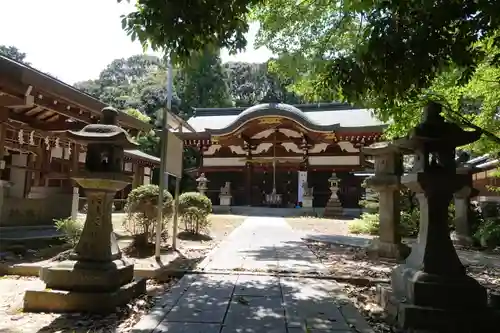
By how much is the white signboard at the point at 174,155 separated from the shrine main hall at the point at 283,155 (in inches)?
537

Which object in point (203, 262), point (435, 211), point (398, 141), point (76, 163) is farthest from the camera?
point (76, 163)

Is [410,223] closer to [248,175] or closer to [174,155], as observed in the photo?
[174,155]

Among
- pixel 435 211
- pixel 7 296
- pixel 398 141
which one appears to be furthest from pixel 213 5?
pixel 7 296

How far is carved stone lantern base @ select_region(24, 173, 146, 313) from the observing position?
389 cm

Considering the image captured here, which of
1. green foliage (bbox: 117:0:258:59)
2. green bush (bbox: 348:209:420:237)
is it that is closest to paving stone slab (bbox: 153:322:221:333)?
green foliage (bbox: 117:0:258:59)

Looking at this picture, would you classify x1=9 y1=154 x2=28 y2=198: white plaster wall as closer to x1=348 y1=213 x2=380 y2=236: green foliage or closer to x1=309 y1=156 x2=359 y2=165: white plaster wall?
x1=348 y1=213 x2=380 y2=236: green foliage

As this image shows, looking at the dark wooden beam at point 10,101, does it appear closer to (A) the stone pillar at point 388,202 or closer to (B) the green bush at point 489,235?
(A) the stone pillar at point 388,202

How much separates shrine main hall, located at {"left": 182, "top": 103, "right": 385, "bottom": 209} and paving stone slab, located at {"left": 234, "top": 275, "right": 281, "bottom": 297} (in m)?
15.6

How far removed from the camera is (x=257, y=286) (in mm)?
4969

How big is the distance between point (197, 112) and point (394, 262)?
24460 millimetres

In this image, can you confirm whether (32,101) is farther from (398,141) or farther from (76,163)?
(398,141)

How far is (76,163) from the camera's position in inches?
439

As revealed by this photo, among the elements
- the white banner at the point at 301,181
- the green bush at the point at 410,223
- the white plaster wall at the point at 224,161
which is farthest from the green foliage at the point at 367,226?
the white plaster wall at the point at 224,161

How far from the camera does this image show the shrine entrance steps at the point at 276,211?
19.2 metres
